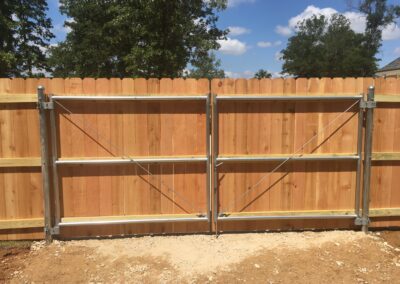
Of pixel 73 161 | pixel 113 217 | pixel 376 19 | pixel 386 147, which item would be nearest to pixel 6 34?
pixel 73 161

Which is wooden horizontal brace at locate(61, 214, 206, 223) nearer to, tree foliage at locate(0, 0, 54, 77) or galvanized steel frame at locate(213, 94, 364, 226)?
galvanized steel frame at locate(213, 94, 364, 226)

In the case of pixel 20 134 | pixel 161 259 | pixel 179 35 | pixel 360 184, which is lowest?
pixel 161 259

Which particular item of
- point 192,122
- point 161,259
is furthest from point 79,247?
point 192,122

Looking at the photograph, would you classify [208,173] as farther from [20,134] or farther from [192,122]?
[20,134]

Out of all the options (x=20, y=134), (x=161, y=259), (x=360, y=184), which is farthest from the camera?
(x=360, y=184)

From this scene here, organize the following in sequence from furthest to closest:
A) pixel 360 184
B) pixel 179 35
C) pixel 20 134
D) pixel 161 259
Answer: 1. pixel 179 35
2. pixel 360 184
3. pixel 20 134
4. pixel 161 259

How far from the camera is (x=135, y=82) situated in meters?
4.74

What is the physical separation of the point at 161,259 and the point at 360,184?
9.49ft

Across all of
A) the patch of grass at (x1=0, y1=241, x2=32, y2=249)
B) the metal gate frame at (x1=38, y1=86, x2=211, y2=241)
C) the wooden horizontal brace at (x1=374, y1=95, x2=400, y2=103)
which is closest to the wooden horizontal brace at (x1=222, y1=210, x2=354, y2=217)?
the metal gate frame at (x1=38, y1=86, x2=211, y2=241)

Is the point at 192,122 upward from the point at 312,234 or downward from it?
upward

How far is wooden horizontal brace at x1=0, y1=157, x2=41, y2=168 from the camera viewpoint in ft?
15.5

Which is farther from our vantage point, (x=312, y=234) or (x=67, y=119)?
(x=312, y=234)

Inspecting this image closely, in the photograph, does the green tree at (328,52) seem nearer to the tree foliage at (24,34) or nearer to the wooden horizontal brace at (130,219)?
the tree foliage at (24,34)

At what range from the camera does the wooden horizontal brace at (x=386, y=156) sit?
510 cm
